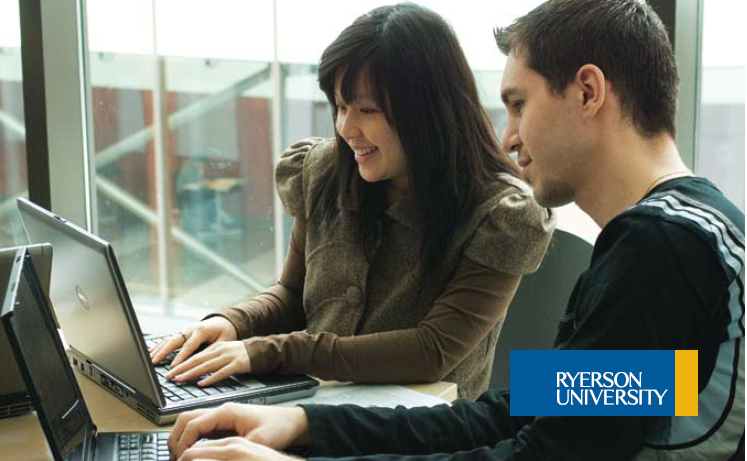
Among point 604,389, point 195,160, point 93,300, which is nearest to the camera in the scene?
point 604,389

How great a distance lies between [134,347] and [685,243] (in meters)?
0.76

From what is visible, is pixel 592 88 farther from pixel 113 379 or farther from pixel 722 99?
pixel 722 99

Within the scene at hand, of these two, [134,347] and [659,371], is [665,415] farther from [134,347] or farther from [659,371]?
[134,347]

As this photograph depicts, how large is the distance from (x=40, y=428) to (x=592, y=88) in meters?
0.96

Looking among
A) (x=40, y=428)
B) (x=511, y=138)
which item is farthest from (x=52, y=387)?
(x=511, y=138)

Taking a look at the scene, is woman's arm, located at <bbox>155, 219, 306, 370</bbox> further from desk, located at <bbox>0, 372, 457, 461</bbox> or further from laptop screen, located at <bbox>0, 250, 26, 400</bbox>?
laptop screen, located at <bbox>0, 250, 26, 400</bbox>

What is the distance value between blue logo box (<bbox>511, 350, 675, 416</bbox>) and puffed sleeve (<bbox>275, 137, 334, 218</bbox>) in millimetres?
818

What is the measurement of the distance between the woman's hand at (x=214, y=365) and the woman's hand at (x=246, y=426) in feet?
0.71

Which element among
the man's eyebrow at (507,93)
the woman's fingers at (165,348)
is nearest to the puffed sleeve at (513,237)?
the man's eyebrow at (507,93)

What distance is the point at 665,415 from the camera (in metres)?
1.00

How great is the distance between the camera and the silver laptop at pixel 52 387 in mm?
968

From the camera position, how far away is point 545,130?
1.21 m

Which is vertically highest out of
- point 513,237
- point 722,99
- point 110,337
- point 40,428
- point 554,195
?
point 722,99

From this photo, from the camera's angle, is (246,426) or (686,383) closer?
(686,383)
